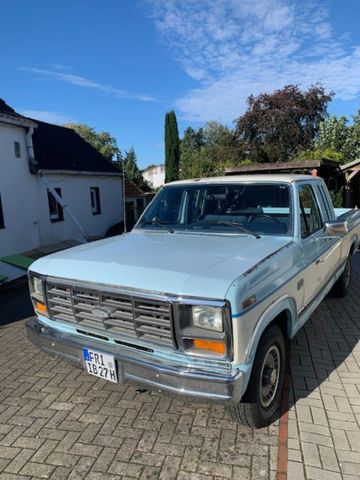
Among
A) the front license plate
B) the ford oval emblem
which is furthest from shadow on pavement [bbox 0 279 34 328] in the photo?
the ford oval emblem

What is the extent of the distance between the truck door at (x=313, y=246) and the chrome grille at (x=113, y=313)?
1.68 meters

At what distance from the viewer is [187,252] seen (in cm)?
313

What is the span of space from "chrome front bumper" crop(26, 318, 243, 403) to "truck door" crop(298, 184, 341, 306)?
63.3 inches

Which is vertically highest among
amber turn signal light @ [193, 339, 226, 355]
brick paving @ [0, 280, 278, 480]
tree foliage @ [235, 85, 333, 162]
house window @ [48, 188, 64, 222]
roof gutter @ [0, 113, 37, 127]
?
tree foliage @ [235, 85, 333, 162]

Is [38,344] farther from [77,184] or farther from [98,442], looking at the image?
[77,184]

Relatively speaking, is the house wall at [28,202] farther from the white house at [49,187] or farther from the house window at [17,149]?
the house window at [17,149]

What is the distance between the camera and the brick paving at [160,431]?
2.59 m

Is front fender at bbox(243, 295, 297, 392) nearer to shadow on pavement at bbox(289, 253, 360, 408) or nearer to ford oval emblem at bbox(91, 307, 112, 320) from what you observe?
shadow on pavement at bbox(289, 253, 360, 408)

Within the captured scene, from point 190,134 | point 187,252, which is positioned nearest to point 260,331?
Answer: point 187,252

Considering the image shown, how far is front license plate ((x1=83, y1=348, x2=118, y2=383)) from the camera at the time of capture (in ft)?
9.11

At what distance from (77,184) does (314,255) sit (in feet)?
41.6

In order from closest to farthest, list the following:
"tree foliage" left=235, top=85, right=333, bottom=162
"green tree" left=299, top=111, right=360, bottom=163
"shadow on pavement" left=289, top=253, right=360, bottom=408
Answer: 1. "shadow on pavement" left=289, top=253, right=360, bottom=408
2. "green tree" left=299, top=111, right=360, bottom=163
3. "tree foliage" left=235, top=85, right=333, bottom=162

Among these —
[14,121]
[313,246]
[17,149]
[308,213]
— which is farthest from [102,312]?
[17,149]

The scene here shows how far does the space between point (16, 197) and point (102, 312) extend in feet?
29.0
